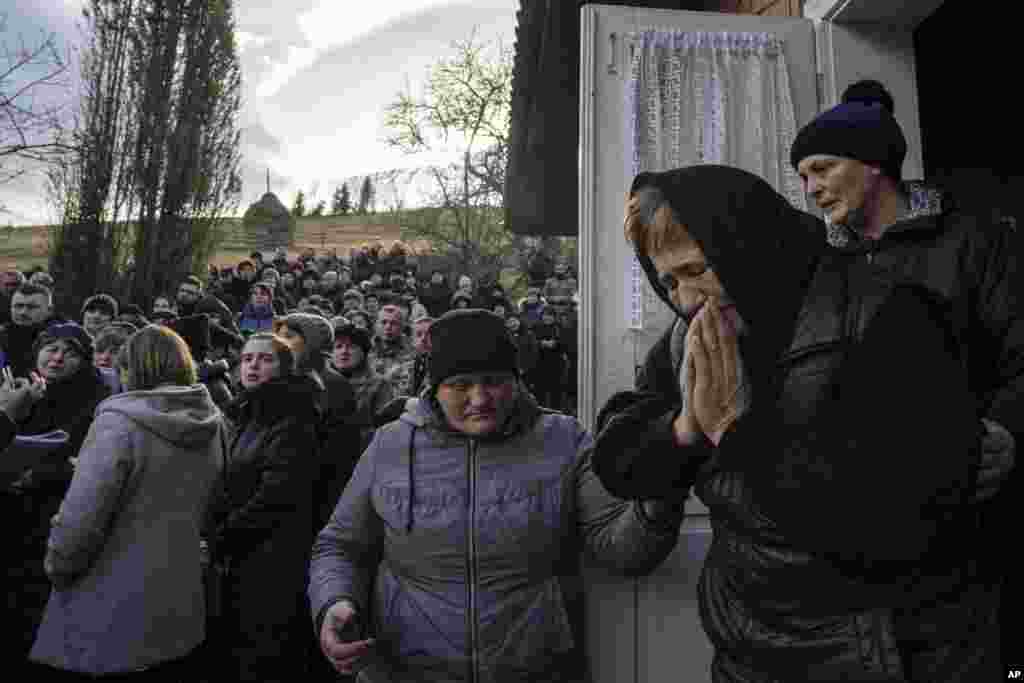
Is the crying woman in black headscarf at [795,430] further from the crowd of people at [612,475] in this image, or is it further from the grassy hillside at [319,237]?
the grassy hillside at [319,237]

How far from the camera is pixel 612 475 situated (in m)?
1.07

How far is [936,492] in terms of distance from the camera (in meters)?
0.79

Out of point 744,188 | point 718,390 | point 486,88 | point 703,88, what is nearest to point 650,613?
point 718,390

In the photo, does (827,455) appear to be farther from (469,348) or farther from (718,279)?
(469,348)

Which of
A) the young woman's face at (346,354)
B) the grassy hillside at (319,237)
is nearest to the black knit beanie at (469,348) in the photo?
the young woman's face at (346,354)

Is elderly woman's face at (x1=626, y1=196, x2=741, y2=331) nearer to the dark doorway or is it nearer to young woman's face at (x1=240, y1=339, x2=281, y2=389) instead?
young woman's face at (x1=240, y1=339, x2=281, y2=389)

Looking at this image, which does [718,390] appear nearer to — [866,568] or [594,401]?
[866,568]

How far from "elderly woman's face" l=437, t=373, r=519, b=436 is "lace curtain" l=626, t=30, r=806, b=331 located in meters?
1.32

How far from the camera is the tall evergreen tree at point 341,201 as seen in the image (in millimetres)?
53312

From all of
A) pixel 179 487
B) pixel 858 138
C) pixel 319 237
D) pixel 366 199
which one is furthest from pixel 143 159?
pixel 366 199

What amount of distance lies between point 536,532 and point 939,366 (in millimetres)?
1136

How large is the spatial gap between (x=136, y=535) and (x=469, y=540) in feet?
4.58

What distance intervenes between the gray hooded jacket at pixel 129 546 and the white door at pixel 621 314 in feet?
4.99

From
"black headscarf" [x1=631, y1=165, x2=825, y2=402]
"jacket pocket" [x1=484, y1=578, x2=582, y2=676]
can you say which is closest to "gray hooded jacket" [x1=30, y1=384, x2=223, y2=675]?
"jacket pocket" [x1=484, y1=578, x2=582, y2=676]
